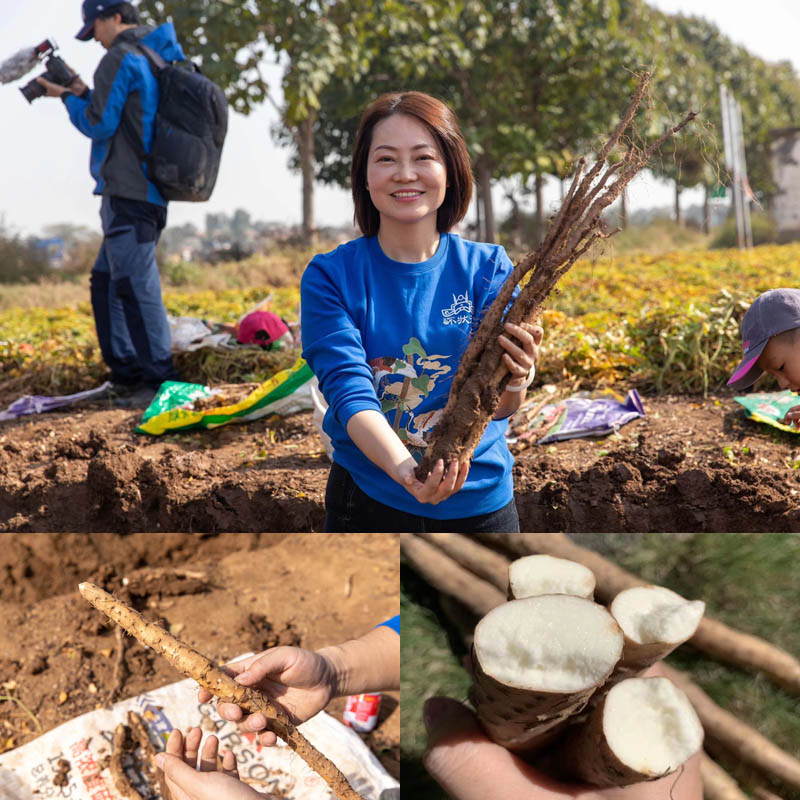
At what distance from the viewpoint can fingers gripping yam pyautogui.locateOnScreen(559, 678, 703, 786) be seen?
1.30 metres

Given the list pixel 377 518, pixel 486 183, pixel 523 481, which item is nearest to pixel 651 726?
pixel 377 518

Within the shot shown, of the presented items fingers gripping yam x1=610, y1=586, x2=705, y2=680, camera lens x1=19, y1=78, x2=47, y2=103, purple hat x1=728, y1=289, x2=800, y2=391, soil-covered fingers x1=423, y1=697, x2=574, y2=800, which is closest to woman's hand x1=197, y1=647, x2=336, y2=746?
soil-covered fingers x1=423, y1=697, x2=574, y2=800

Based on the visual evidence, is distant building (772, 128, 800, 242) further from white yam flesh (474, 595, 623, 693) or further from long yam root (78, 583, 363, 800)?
long yam root (78, 583, 363, 800)

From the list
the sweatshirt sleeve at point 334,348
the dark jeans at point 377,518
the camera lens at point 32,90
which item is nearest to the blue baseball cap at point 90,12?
the camera lens at point 32,90

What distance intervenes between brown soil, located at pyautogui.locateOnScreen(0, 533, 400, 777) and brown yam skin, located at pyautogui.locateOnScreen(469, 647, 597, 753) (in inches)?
26.8

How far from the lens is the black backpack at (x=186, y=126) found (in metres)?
3.35

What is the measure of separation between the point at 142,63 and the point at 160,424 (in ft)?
5.25

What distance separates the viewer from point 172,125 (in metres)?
3.40

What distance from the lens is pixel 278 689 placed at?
59.8 inches

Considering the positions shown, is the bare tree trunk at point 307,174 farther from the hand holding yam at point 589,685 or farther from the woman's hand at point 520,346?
the hand holding yam at point 589,685

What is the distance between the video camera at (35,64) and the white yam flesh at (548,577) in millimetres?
2994

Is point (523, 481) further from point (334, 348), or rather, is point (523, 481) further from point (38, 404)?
point (38, 404)

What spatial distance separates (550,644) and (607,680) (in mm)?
157

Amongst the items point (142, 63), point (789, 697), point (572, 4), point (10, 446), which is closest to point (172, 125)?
point (142, 63)
